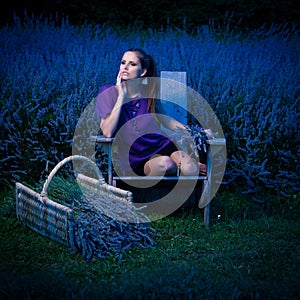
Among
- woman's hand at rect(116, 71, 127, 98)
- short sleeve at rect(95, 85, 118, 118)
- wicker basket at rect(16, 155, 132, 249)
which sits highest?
woman's hand at rect(116, 71, 127, 98)

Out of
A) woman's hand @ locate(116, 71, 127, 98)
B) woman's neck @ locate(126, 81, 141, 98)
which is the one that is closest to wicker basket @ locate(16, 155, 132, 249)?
woman's hand @ locate(116, 71, 127, 98)

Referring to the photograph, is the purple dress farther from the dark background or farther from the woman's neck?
the dark background

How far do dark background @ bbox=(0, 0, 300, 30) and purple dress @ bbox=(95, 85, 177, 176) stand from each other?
13.8ft

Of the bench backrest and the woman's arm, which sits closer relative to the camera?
the woman's arm

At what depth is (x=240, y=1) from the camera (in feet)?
25.7

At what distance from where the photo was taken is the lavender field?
380 cm

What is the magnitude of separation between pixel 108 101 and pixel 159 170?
1.93ft

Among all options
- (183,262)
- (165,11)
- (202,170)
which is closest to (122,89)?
(202,170)

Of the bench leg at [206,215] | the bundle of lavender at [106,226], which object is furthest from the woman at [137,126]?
the bundle of lavender at [106,226]

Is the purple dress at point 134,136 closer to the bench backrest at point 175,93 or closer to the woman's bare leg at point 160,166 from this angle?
the woman's bare leg at point 160,166

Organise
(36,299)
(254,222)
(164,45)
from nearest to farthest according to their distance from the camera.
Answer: (36,299) < (254,222) < (164,45)

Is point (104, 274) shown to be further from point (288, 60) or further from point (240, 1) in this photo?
point (240, 1)

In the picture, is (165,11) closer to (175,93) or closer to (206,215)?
(175,93)

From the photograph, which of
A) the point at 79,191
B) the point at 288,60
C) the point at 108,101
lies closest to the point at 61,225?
the point at 79,191
